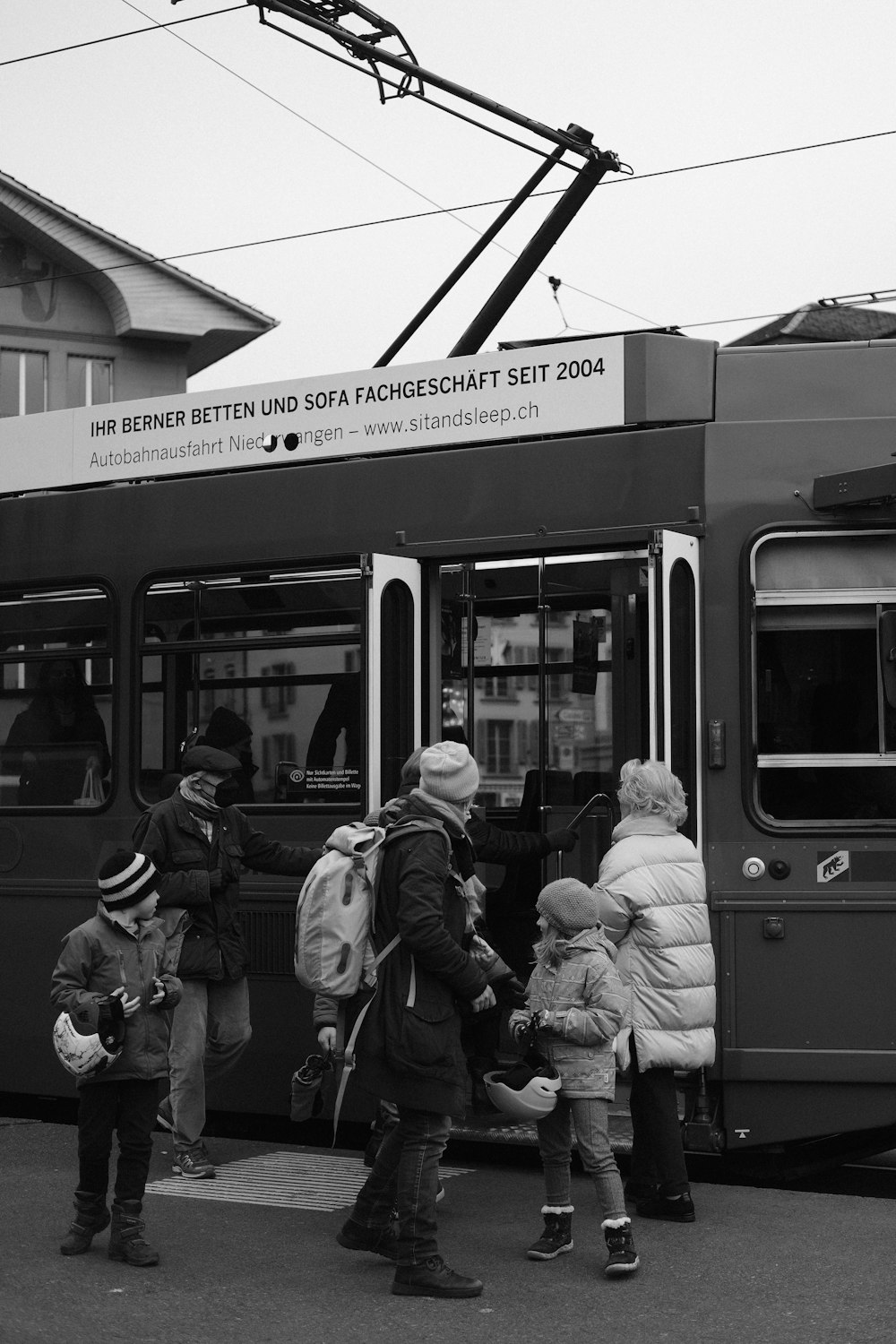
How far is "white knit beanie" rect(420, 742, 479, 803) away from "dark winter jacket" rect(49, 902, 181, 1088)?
110 centimetres

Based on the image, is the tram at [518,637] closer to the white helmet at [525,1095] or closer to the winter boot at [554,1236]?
the winter boot at [554,1236]

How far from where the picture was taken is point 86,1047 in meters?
5.50

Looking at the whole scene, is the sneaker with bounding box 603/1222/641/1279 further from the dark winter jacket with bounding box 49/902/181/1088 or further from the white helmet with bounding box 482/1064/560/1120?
the dark winter jacket with bounding box 49/902/181/1088

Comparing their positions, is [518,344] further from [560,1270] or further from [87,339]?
[87,339]

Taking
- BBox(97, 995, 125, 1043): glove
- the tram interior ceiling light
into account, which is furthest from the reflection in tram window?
BBox(97, 995, 125, 1043): glove

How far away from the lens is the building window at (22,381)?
27828mm

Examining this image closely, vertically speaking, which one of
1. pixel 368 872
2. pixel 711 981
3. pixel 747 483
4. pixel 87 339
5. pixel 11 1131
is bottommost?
pixel 11 1131

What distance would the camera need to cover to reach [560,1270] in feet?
18.6

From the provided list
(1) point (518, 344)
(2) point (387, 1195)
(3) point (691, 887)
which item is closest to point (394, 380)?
(1) point (518, 344)

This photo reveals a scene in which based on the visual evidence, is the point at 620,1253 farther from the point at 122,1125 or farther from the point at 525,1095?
the point at 122,1125

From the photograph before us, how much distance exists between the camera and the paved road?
5.06 metres

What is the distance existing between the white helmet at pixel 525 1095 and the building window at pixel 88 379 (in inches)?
947

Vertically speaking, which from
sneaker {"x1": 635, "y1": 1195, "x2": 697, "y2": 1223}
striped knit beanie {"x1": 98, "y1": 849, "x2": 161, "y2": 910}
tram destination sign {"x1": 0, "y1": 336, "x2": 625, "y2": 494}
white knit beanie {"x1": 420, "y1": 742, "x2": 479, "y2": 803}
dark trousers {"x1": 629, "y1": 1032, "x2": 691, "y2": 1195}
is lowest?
sneaker {"x1": 635, "y1": 1195, "x2": 697, "y2": 1223}

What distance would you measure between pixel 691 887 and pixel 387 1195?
1499mm
